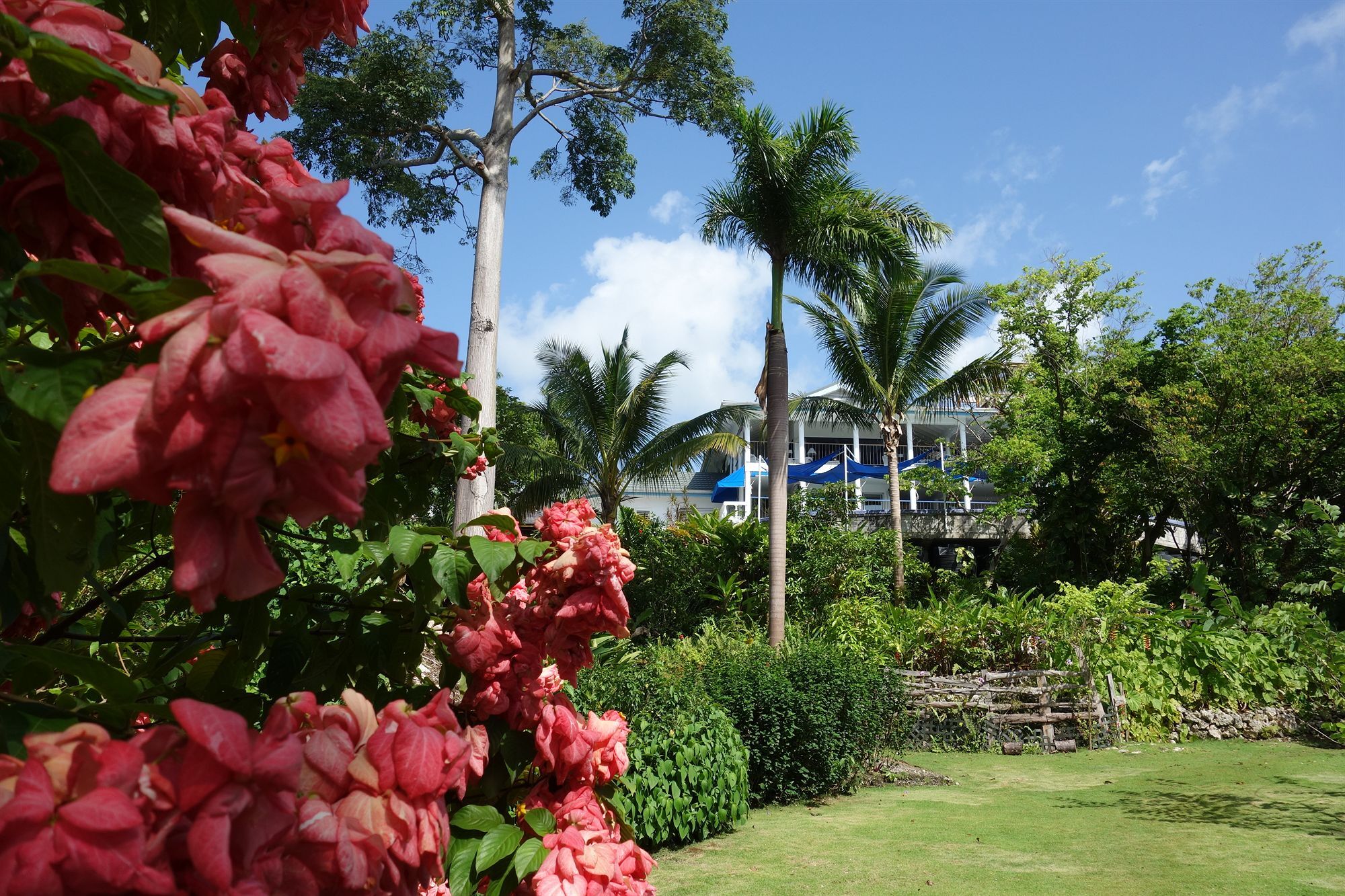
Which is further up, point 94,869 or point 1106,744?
point 94,869

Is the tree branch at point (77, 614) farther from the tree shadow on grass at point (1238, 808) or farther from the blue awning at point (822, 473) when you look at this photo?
the blue awning at point (822, 473)

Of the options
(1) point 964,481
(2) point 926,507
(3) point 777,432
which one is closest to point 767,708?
(3) point 777,432

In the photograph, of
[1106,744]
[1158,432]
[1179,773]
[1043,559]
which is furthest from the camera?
[1043,559]

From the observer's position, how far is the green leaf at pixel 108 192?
0.69m

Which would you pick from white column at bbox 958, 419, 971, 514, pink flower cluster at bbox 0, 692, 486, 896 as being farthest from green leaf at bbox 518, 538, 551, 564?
white column at bbox 958, 419, 971, 514

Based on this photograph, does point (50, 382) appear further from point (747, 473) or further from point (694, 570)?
point (747, 473)

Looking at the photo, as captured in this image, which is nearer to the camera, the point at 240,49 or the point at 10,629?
the point at 240,49

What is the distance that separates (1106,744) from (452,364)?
13.1 m

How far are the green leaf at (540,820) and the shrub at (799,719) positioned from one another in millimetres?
7006

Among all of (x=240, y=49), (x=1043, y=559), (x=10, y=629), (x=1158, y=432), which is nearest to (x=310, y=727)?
(x=240, y=49)

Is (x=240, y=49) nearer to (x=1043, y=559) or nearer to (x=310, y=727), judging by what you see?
(x=310, y=727)

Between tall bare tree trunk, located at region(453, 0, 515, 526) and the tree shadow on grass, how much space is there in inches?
241

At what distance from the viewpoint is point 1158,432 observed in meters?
17.5

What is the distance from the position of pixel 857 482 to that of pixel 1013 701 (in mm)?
18152
